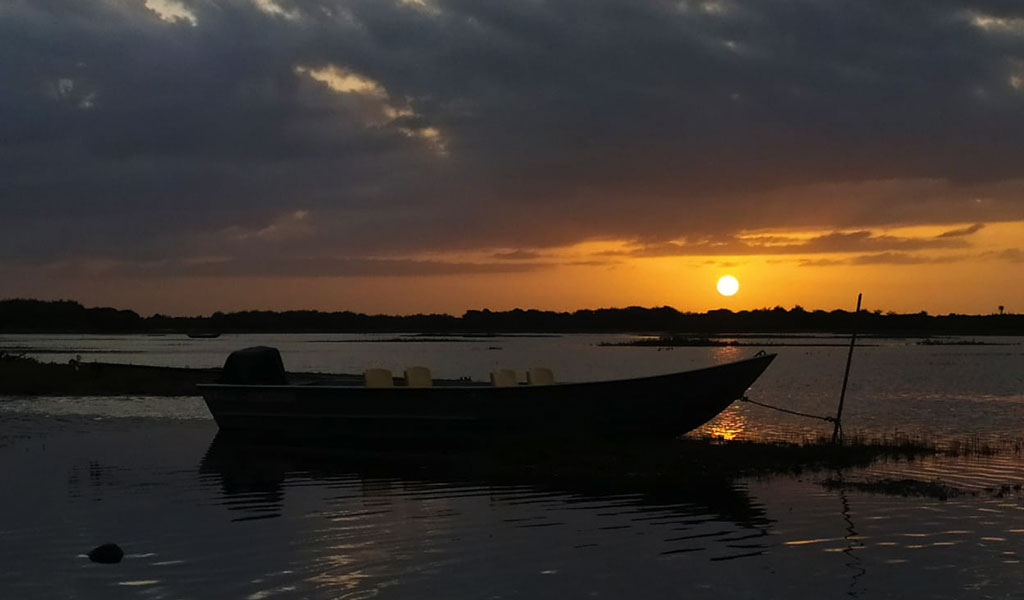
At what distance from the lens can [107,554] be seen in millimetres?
12633

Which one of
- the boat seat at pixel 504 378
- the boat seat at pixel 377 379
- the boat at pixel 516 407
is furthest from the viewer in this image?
the boat seat at pixel 377 379

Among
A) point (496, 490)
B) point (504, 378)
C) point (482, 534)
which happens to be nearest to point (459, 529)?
point (482, 534)

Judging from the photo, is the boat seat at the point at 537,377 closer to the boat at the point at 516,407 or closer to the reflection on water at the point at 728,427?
the boat at the point at 516,407

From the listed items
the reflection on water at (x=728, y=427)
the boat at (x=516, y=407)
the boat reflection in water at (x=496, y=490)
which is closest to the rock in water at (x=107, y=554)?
the boat reflection in water at (x=496, y=490)

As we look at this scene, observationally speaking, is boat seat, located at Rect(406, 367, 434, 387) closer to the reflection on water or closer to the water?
the water

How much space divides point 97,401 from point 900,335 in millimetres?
176637

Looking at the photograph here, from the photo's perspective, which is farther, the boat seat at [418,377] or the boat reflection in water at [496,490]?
the boat seat at [418,377]

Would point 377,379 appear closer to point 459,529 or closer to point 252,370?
point 252,370

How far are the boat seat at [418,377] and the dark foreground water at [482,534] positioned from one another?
3855 mm

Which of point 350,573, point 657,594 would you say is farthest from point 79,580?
point 657,594

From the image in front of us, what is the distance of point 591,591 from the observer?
1139cm

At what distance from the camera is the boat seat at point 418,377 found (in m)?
25.8

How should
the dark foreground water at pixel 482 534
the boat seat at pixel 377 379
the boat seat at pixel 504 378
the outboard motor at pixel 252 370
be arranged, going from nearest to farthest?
the dark foreground water at pixel 482 534 → the boat seat at pixel 504 378 → the boat seat at pixel 377 379 → the outboard motor at pixel 252 370

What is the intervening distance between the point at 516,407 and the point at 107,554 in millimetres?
12222
